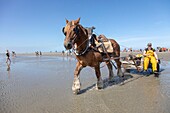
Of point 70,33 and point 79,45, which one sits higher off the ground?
point 70,33

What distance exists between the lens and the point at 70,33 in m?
4.33

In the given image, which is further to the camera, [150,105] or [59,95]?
[59,95]

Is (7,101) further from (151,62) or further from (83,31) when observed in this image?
(151,62)

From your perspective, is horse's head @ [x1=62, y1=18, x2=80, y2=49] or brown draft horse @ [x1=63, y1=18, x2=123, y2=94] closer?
horse's head @ [x1=62, y1=18, x2=80, y2=49]

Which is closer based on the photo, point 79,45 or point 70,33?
point 70,33

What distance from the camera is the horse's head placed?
4.18 meters

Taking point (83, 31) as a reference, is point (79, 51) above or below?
below

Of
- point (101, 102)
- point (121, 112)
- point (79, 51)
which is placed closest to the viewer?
point (121, 112)

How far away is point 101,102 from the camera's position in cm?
429

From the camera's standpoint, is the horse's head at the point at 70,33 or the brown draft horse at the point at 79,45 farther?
the brown draft horse at the point at 79,45

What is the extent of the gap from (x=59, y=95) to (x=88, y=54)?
1.76 m

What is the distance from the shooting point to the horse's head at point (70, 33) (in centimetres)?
418

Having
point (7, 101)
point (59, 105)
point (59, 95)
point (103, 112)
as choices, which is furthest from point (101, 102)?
point (7, 101)

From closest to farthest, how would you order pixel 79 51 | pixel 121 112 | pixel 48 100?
pixel 121 112
pixel 48 100
pixel 79 51
